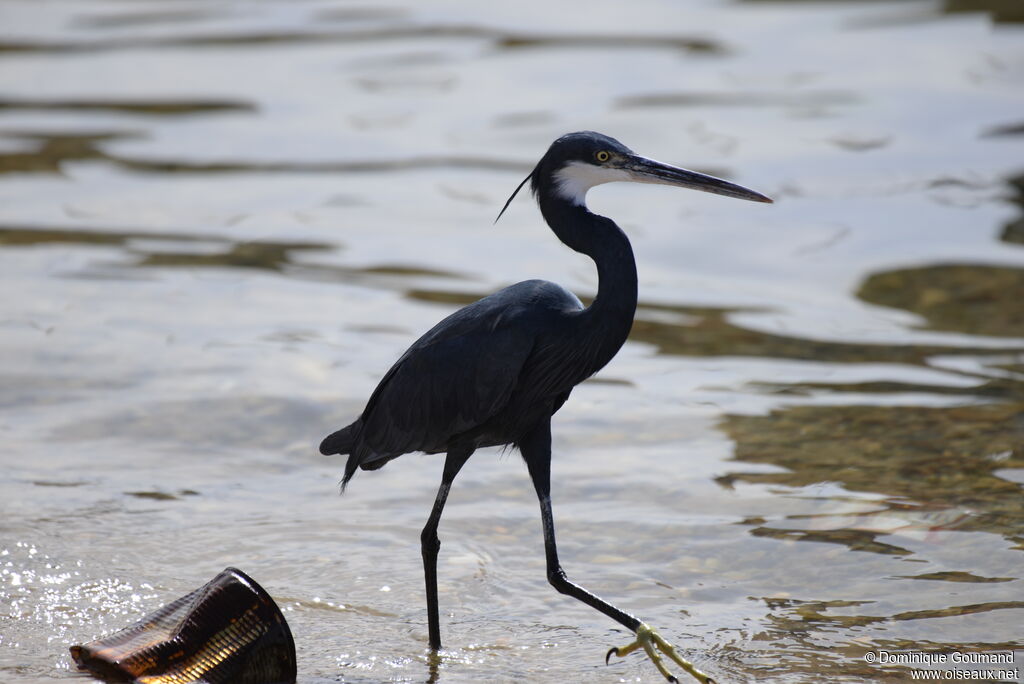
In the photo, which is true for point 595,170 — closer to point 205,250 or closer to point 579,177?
point 579,177

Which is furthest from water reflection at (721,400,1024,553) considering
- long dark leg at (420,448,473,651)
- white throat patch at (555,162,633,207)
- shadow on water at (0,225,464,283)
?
shadow on water at (0,225,464,283)

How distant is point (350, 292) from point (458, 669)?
4.75 metres

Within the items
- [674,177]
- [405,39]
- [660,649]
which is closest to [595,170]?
[674,177]

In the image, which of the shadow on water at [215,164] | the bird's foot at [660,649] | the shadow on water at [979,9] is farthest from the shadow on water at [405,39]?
the bird's foot at [660,649]

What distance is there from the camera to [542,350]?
14.6ft

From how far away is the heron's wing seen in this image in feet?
14.6

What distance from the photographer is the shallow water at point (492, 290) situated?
514 cm

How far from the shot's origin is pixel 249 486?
624cm

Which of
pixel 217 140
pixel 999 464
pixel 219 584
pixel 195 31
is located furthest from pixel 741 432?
pixel 195 31

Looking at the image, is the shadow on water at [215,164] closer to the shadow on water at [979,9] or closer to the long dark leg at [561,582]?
the shadow on water at [979,9]

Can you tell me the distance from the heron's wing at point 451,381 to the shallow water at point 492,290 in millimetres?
726

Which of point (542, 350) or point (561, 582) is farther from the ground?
point (542, 350)

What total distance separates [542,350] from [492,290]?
4520 mm

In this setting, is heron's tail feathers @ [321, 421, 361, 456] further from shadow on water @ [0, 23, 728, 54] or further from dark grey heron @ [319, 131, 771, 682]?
shadow on water @ [0, 23, 728, 54]
